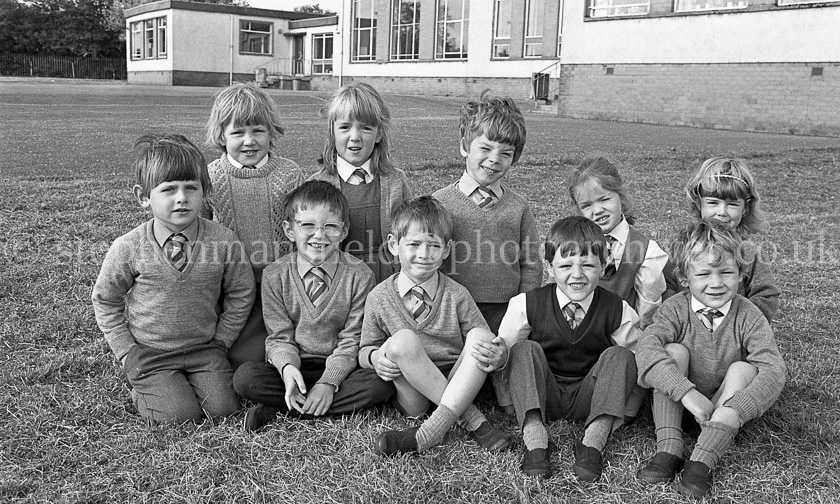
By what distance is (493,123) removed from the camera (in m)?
3.33

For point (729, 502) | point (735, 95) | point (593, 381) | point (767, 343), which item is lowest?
point (729, 502)

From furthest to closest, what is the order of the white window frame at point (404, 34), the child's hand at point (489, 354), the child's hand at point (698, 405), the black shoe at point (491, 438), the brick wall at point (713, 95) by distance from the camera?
the white window frame at point (404, 34), the brick wall at point (713, 95), the child's hand at point (489, 354), the black shoe at point (491, 438), the child's hand at point (698, 405)

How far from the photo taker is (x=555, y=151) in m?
11.1

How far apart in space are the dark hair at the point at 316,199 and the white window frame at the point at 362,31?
3377 centimetres

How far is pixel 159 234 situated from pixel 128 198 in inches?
150

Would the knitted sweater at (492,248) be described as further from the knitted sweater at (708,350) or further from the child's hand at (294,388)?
the child's hand at (294,388)

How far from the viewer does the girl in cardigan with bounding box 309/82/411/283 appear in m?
3.51

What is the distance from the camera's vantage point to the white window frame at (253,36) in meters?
42.3

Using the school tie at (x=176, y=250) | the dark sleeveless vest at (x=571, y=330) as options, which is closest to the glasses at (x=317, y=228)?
the school tie at (x=176, y=250)

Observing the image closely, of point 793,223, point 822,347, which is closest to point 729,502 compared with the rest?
point 822,347

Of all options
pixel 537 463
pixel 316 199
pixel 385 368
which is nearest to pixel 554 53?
pixel 316 199

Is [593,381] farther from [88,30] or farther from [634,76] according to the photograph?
[88,30]

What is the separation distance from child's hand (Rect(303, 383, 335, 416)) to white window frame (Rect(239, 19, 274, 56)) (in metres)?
42.2

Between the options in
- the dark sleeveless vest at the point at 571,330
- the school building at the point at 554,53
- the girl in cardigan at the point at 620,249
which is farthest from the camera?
the school building at the point at 554,53
